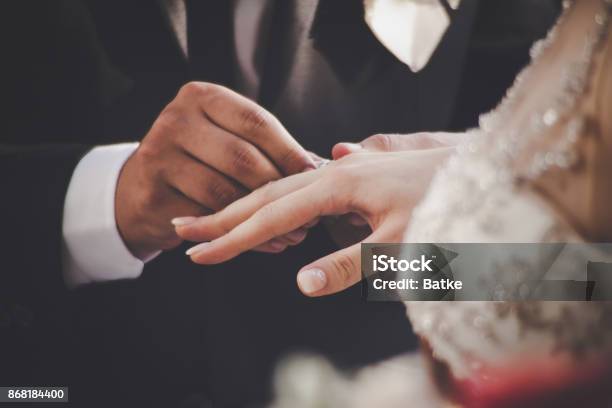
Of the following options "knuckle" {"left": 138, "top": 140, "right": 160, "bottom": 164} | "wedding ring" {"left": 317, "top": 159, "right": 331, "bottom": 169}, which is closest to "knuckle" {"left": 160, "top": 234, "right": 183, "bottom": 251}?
"knuckle" {"left": 138, "top": 140, "right": 160, "bottom": 164}

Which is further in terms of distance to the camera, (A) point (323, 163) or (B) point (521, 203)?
(A) point (323, 163)

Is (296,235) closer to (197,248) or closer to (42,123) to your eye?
(197,248)

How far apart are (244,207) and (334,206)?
0.12 metres

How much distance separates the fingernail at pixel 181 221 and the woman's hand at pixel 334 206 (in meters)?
0.02

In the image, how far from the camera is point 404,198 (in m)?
0.73

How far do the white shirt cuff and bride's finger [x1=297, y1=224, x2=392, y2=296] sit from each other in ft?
0.79

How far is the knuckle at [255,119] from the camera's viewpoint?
31.5 inches

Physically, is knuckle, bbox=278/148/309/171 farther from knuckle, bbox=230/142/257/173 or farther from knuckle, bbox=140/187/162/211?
knuckle, bbox=140/187/162/211

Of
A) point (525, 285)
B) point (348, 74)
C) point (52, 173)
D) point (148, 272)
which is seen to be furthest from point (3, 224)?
point (525, 285)

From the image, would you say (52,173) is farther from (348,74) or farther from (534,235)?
(534,235)

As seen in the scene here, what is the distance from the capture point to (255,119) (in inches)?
Answer: 31.6

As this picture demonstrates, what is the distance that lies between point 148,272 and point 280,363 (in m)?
0.23

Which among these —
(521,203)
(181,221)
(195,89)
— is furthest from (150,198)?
(521,203)

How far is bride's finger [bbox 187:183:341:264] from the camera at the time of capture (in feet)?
2.49
